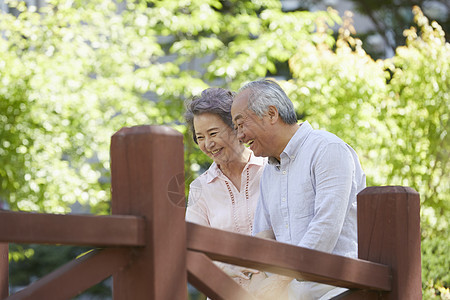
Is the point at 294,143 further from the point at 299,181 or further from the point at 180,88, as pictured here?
the point at 180,88

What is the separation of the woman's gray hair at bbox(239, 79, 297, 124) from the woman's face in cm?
41

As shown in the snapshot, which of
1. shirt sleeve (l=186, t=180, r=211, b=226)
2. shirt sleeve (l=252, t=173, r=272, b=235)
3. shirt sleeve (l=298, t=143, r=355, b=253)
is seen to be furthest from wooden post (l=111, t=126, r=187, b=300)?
shirt sleeve (l=186, t=180, r=211, b=226)

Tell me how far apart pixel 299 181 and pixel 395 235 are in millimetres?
669

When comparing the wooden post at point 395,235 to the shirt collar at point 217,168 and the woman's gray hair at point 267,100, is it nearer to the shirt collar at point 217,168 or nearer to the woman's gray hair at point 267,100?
the woman's gray hair at point 267,100

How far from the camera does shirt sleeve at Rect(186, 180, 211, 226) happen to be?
322 centimetres

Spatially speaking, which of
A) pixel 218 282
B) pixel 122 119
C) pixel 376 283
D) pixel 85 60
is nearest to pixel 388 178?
pixel 122 119

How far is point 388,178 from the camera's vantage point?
6996mm

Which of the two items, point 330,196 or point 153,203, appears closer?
point 153,203

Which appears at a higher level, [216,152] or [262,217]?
[216,152]

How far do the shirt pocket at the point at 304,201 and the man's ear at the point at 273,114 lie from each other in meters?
0.28

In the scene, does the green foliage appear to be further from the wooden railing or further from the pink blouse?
the wooden railing

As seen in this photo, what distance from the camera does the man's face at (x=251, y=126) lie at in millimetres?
2660

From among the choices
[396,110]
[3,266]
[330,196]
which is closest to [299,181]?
[330,196]

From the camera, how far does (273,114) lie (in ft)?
8.86
